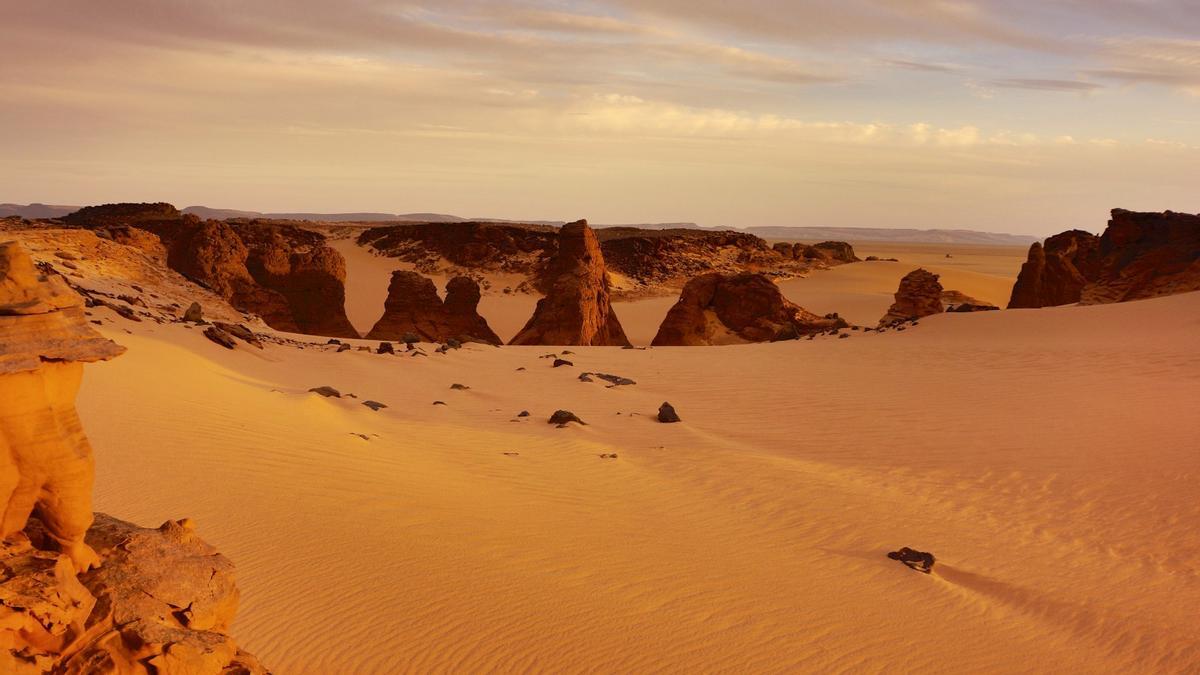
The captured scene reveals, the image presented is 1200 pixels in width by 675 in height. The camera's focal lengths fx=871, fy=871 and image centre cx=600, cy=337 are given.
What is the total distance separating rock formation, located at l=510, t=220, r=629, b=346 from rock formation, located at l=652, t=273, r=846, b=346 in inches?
90.2

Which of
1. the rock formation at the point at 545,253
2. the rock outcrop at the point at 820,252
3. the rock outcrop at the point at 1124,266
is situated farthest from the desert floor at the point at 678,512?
the rock outcrop at the point at 820,252

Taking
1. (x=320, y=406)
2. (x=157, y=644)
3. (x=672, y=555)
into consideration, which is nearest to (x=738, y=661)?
(x=672, y=555)

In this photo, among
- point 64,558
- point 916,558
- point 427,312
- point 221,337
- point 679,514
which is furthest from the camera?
point 427,312

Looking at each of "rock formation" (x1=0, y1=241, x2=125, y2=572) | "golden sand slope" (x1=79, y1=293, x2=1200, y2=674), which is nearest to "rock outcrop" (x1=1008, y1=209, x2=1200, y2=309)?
"golden sand slope" (x1=79, y1=293, x2=1200, y2=674)

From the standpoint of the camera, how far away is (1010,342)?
66.8ft

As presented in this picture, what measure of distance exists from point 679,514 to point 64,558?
544 cm

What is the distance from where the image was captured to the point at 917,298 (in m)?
29.9

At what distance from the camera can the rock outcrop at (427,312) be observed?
86.8ft

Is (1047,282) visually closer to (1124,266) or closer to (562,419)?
(1124,266)

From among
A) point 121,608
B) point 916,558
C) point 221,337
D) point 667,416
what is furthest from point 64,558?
point 221,337

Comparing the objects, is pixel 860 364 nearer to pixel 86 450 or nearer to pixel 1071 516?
pixel 1071 516

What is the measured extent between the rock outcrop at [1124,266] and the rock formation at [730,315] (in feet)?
23.5

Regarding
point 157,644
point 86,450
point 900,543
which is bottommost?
point 900,543

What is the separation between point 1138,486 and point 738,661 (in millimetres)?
6305
